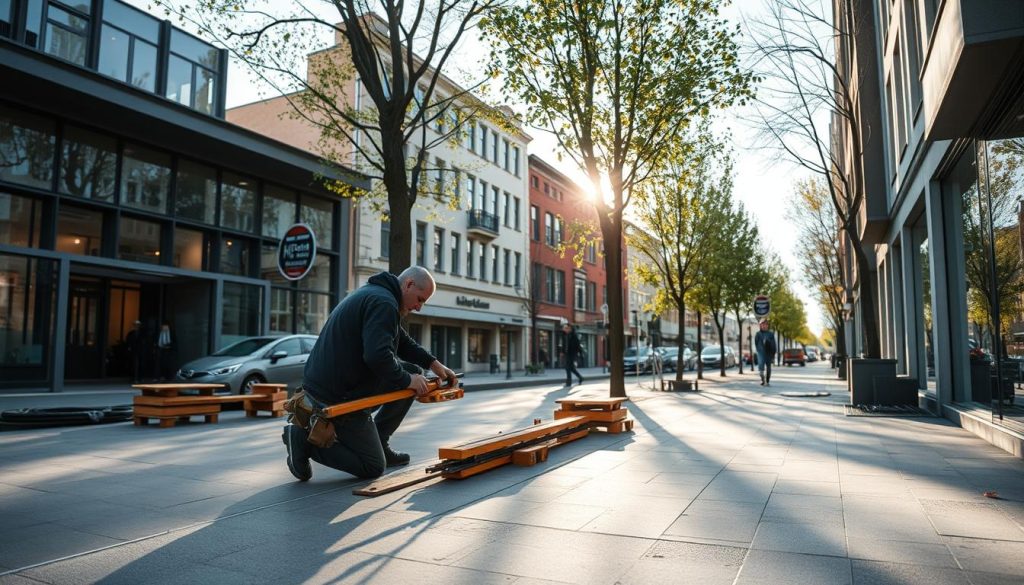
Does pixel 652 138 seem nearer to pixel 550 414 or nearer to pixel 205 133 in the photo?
pixel 550 414

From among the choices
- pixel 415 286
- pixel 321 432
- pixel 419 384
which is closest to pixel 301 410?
pixel 321 432

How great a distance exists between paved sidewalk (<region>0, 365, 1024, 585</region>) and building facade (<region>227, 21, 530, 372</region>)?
21.7 m

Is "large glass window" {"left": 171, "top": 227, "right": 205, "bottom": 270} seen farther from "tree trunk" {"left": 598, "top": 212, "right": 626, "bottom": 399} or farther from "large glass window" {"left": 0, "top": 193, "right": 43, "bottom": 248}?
"tree trunk" {"left": 598, "top": 212, "right": 626, "bottom": 399}

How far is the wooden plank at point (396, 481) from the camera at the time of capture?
16.5 ft

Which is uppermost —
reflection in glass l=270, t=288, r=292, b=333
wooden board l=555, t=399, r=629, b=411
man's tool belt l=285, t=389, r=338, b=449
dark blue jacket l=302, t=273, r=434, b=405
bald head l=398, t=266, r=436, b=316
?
reflection in glass l=270, t=288, r=292, b=333

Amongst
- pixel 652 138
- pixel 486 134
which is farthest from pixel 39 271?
pixel 486 134


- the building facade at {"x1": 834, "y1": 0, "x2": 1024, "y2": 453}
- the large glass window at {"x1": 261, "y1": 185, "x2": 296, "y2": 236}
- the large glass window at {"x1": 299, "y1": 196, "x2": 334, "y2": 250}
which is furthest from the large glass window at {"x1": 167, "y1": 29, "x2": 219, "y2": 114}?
the building facade at {"x1": 834, "y1": 0, "x2": 1024, "y2": 453}

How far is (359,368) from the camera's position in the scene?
5285 mm

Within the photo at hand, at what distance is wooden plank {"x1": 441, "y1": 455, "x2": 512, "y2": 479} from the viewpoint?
18.5 feet

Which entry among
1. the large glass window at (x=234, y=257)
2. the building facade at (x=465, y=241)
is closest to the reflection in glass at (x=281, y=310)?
the large glass window at (x=234, y=257)

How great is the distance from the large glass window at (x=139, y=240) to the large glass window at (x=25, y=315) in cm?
236

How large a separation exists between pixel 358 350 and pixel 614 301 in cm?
971

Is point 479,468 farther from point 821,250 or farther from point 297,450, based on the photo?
point 821,250

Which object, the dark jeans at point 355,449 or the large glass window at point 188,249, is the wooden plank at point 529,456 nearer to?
the dark jeans at point 355,449
